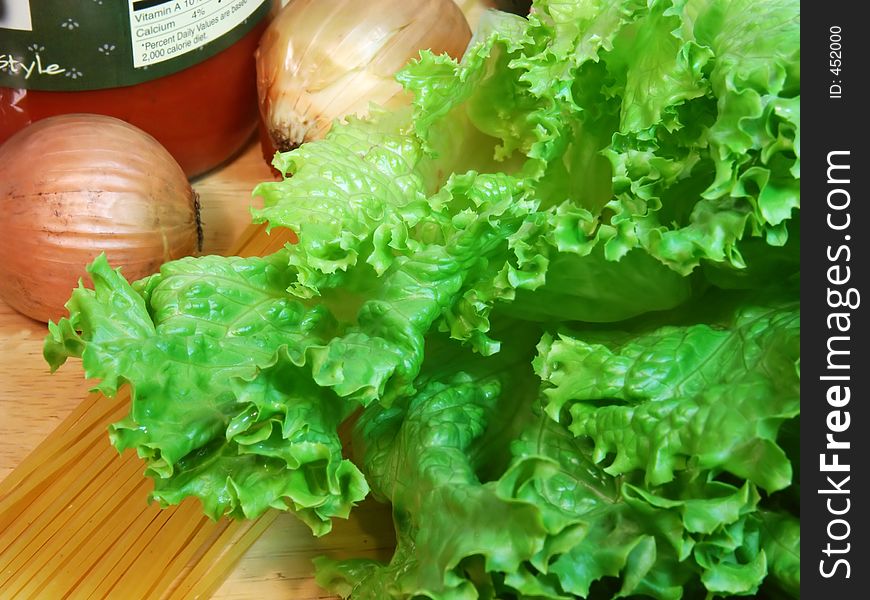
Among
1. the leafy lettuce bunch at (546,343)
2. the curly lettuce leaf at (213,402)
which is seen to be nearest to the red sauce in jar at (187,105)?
the leafy lettuce bunch at (546,343)

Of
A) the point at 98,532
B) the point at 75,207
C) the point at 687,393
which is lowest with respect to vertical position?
the point at 98,532

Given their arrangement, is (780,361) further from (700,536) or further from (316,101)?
(316,101)

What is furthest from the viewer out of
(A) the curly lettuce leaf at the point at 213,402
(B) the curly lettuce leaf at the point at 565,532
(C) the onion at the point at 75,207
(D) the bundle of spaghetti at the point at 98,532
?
(C) the onion at the point at 75,207

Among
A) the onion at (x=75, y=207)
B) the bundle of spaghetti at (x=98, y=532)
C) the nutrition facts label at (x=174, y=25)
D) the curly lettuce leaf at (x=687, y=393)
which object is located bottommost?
the bundle of spaghetti at (x=98, y=532)

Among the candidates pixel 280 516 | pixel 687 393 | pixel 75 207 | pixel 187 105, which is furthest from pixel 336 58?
pixel 687 393

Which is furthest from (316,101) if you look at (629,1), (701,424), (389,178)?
(701,424)

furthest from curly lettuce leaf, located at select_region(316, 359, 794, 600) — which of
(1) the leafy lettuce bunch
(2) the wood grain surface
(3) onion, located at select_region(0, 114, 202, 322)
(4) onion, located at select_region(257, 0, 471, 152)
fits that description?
(4) onion, located at select_region(257, 0, 471, 152)

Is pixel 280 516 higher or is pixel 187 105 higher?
pixel 187 105

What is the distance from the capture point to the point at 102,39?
139 centimetres

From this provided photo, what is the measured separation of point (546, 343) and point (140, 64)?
76 centimetres

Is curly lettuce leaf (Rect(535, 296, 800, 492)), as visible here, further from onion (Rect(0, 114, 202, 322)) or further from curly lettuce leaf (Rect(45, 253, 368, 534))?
onion (Rect(0, 114, 202, 322))

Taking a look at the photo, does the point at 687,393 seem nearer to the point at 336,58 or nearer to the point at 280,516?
the point at 280,516

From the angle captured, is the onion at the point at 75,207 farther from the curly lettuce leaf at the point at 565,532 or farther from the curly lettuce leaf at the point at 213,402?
the curly lettuce leaf at the point at 565,532

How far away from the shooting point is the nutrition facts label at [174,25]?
4.57ft
